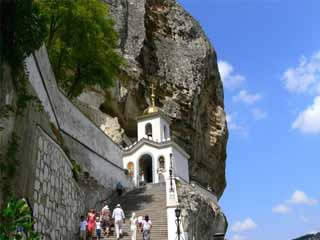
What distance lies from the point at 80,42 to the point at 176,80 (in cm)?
1908

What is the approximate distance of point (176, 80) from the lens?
3931 cm

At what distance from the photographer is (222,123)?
43594mm

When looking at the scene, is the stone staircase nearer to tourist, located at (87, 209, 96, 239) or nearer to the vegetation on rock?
tourist, located at (87, 209, 96, 239)

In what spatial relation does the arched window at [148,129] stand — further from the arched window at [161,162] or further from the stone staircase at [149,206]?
the stone staircase at [149,206]

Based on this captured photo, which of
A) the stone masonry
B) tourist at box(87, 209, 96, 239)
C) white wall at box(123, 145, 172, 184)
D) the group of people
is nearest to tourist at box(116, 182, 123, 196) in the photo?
the group of people

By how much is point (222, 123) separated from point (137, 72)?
12819mm

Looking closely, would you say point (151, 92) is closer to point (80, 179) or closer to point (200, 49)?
point (200, 49)

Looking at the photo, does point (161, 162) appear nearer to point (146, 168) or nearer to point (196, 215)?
point (146, 168)

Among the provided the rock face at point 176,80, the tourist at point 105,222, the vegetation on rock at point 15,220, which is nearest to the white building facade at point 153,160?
the rock face at point 176,80

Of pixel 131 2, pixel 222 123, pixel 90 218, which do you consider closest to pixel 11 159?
pixel 90 218

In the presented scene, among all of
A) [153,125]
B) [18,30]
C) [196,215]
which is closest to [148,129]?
[153,125]

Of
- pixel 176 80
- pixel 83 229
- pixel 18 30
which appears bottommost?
pixel 83 229

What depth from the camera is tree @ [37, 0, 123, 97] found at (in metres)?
20.5

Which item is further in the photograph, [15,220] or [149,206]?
[149,206]
